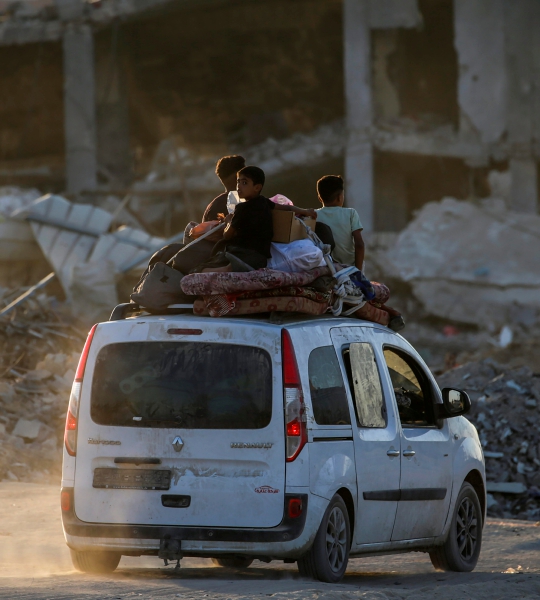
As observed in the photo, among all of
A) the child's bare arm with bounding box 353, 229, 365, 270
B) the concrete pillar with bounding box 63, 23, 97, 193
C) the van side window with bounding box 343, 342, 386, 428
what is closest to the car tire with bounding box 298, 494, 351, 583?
the van side window with bounding box 343, 342, 386, 428

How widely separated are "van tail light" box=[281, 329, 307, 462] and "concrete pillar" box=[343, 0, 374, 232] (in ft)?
79.5

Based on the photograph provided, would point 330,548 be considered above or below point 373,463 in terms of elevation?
below

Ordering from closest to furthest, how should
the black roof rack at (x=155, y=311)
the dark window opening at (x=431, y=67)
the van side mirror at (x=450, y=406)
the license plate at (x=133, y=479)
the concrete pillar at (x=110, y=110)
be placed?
the license plate at (x=133, y=479) → the black roof rack at (x=155, y=311) → the van side mirror at (x=450, y=406) → the dark window opening at (x=431, y=67) → the concrete pillar at (x=110, y=110)

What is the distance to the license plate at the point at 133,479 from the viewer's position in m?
6.11

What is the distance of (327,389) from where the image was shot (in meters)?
6.37

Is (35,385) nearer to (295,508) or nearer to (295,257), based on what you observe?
(295,257)

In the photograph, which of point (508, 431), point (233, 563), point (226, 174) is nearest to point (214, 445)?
point (233, 563)

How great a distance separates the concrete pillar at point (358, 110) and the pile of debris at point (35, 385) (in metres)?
12.9

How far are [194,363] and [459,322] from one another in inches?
873

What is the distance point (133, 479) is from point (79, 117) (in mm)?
28065

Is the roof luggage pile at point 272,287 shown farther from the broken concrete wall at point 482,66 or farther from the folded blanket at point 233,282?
the broken concrete wall at point 482,66

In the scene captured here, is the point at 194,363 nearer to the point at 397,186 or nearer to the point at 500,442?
the point at 500,442

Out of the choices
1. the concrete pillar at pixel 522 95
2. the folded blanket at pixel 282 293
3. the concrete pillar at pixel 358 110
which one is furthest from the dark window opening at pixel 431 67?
the folded blanket at pixel 282 293

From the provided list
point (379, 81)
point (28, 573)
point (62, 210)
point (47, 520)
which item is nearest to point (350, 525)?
point (28, 573)
